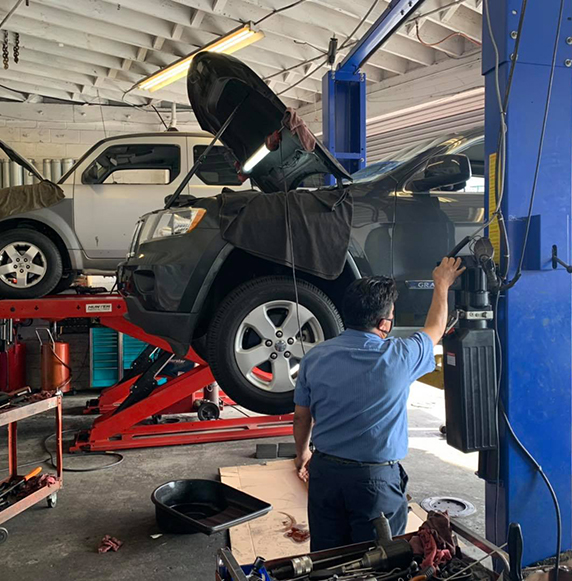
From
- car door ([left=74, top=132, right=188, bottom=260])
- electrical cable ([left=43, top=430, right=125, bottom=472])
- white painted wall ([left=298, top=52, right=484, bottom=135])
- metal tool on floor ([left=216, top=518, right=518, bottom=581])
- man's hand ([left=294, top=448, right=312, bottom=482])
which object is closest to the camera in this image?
metal tool on floor ([left=216, top=518, right=518, bottom=581])

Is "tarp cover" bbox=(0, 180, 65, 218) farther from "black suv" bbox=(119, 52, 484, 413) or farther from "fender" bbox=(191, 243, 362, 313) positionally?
"fender" bbox=(191, 243, 362, 313)

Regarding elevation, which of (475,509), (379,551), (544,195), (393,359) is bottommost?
(475,509)

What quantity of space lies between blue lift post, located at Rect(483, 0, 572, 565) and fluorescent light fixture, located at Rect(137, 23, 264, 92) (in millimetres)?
3661

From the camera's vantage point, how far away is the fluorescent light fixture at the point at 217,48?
5730 millimetres

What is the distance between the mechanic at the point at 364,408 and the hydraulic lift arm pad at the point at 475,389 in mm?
146

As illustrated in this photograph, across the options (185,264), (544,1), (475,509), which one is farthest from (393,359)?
(475,509)

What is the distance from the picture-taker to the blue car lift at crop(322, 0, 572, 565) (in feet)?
6.79

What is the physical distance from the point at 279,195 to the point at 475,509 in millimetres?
2447

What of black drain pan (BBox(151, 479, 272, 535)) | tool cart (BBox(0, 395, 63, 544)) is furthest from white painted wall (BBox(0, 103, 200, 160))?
black drain pan (BBox(151, 479, 272, 535))

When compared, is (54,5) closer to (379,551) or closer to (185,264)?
(185,264)

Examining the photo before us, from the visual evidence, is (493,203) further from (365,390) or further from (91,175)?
(91,175)

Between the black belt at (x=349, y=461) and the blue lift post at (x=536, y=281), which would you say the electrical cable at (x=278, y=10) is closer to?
the blue lift post at (x=536, y=281)

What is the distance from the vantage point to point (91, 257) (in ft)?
18.1

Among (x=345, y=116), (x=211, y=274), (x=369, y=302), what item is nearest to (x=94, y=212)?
(x=345, y=116)
